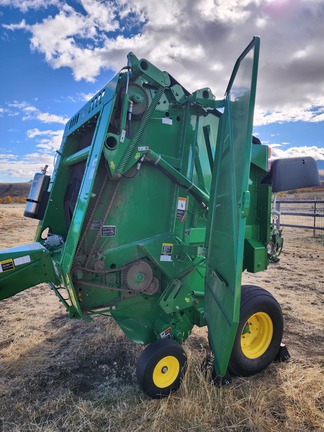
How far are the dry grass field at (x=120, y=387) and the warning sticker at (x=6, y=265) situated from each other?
112 centimetres

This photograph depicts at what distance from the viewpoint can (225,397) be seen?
102 inches

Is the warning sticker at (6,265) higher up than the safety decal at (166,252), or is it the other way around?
the safety decal at (166,252)

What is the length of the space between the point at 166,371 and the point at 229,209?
60.5 inches

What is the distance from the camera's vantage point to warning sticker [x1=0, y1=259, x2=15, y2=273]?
8.86ft

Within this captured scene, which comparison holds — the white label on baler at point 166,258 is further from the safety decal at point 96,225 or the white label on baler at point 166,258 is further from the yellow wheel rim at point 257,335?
the yellow wheel rim at point 257,335

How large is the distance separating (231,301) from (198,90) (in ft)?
7.12

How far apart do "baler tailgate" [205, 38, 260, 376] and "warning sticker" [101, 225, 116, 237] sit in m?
0.89

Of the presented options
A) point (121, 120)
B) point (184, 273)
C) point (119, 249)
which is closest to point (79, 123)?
point (121, 120)

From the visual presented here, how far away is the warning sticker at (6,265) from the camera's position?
2.70 meters

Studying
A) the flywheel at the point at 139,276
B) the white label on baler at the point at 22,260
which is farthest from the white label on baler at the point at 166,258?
the white label on baler at the point at 22,260

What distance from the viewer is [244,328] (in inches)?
117

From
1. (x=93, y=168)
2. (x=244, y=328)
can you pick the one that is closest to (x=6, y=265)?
(x=93, y=168)

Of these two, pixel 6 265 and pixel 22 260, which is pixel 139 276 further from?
pixel 6 265

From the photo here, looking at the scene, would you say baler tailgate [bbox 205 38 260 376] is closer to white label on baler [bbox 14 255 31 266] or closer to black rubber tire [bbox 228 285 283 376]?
black rubber tire [bbox 228 285 283 376]
